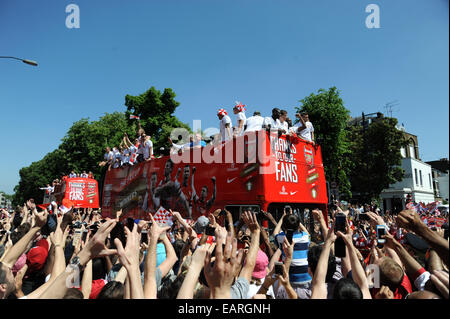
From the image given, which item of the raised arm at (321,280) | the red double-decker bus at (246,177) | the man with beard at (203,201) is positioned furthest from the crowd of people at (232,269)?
the man with beard at (203,201)

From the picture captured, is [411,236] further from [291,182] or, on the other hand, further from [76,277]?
[291,182]

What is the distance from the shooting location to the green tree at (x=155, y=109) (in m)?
24.0

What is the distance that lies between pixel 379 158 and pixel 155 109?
1769 centimetres

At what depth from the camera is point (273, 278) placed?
7.57ft

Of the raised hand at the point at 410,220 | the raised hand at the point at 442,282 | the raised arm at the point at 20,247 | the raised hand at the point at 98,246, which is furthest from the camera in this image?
the raised arm at the point at 20,247

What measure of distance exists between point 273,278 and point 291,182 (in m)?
4.56

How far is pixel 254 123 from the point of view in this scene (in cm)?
720

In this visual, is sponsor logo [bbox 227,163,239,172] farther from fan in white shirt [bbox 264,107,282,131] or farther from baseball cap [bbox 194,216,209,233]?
baseball cap [bbox 194,216,209,233]

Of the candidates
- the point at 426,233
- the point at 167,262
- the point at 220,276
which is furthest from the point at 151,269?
the point at 426,233

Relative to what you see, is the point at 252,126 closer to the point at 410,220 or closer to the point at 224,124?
the point at 224,124

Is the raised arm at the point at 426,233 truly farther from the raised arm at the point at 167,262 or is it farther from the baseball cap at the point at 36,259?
the baseball cap at the point at 36,259

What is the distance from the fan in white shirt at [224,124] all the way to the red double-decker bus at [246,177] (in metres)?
0.38
